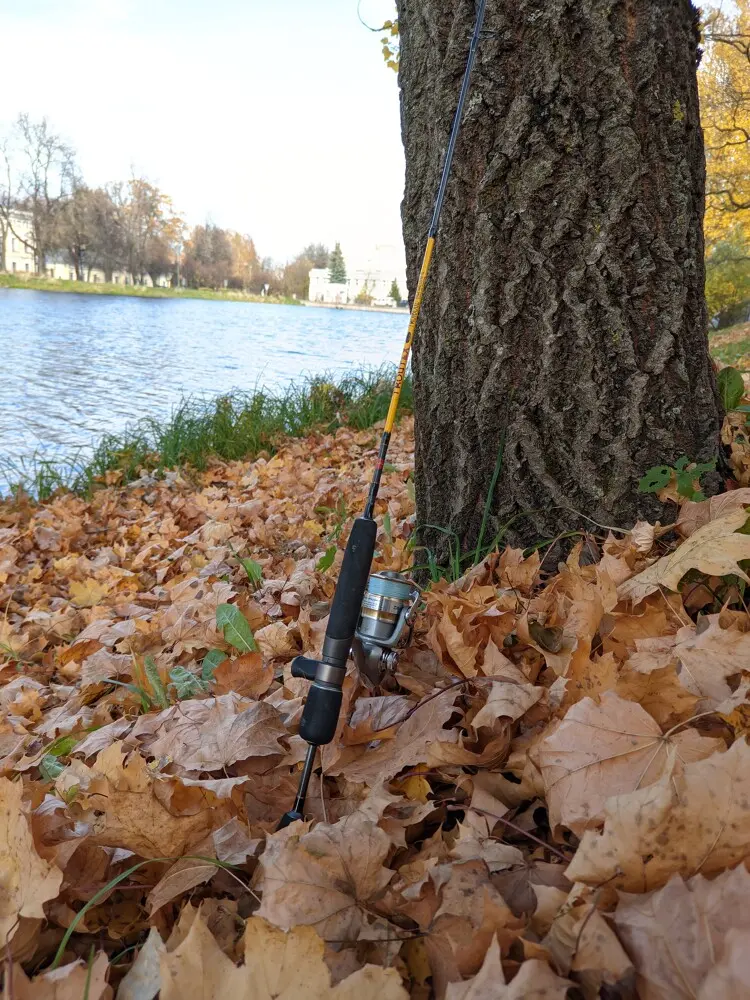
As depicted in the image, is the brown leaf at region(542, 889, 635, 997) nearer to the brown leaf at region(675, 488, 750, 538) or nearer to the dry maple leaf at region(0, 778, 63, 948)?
the dry maple leaf at region(0, 778, 63, 948)

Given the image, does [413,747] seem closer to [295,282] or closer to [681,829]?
[681,829]

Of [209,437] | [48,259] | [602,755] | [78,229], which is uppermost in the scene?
[78,229]

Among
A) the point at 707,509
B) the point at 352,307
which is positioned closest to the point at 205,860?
the point at 707,509

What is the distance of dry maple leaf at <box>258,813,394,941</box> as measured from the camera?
1.04m

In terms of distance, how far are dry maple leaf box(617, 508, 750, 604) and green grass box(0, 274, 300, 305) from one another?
2262 inches

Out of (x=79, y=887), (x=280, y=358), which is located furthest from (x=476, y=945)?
(x=280, y=358)

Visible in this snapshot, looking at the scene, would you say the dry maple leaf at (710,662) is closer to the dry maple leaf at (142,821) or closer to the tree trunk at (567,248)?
the tree trunk at (567,248)

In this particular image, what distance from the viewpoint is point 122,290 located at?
5788 cm

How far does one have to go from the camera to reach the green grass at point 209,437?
619 centimetres

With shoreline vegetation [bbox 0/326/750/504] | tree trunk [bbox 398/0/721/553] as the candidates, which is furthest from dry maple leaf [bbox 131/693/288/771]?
shoreline vegetation [bbox 0/326/750/504]

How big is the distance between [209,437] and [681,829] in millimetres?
6060

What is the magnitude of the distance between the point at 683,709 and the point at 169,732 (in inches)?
45.9

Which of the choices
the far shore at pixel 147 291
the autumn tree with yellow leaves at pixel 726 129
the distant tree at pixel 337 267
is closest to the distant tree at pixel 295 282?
the far shore at pixel 147 291

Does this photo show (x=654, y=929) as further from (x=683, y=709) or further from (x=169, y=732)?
(x=169, y=732)
